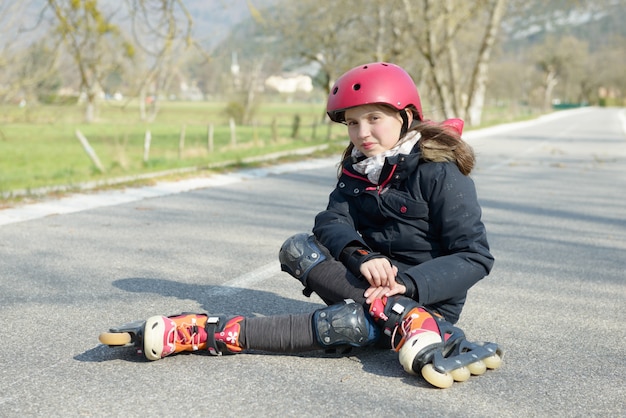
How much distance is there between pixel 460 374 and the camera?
3.06 m

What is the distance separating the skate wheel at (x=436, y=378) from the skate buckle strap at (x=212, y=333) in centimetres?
88

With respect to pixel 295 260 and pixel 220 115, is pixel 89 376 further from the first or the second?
pixel 220 115

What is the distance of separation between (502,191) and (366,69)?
7.89m

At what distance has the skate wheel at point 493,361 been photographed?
3232mm

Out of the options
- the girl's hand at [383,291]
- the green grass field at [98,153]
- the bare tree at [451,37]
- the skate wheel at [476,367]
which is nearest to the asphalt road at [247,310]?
the skate wheel at [476,367]

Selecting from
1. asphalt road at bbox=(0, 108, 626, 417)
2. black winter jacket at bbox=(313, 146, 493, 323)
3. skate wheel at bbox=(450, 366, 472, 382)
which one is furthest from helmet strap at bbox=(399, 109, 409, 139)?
skate wheel at bbox=(450, 366, 472, 382)

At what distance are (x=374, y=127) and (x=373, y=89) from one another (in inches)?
7.3

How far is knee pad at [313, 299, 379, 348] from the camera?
322cm

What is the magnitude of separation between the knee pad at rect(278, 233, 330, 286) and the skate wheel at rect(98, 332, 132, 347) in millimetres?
745

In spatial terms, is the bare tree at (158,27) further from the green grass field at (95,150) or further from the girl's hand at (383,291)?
the girl's hand at (383,291)

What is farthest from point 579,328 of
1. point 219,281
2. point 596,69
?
point 596,69

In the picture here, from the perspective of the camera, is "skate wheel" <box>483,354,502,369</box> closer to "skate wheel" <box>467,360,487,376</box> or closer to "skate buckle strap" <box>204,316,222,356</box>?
"skate wheel" <box>467,360,487,376</box>

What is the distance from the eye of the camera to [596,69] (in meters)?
130

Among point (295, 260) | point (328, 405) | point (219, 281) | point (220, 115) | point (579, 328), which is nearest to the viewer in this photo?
point (328, 405)
